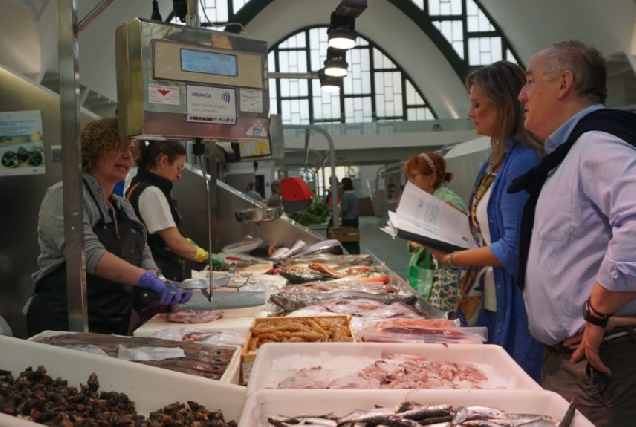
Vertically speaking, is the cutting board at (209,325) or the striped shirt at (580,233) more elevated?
the striped shirt at (580,233)

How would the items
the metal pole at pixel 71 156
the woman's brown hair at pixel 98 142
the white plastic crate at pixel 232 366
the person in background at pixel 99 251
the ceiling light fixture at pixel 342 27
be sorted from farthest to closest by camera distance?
the ceiling light fixture at pixel 342 27 < the woman's brown hair at pixel 98 142 < the person in background at pixel 99 251 < the metal pole at pixel 71 156 < the white plastic crate at pixel 232 366

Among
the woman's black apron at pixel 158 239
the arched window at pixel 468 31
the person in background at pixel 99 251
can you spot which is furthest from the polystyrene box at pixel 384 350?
the arched window at pixel 468 31

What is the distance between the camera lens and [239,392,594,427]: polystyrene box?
1.28m

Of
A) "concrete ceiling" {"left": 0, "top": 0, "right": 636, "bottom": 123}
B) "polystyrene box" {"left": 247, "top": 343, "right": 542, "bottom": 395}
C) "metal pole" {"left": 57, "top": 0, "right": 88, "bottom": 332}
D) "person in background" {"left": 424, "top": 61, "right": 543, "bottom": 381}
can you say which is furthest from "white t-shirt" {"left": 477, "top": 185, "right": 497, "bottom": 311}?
"concrete ceiling" {"left": 0, "top": 0, "right": 636, "bottom": 123}

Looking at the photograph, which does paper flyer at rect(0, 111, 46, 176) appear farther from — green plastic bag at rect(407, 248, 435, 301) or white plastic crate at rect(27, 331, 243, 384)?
green plastic bag at rect(407, 248, 435, 301)

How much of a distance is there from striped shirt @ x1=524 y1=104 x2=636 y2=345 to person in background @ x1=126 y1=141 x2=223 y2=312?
2.47 metres

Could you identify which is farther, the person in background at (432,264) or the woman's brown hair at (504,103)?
the person in background at (432,264)

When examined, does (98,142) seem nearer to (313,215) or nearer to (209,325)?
(209,325)

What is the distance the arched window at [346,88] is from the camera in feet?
123

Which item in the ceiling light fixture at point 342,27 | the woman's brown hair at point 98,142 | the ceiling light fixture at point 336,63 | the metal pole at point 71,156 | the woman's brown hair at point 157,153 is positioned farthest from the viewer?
the ceiling light fixture at point 336,63

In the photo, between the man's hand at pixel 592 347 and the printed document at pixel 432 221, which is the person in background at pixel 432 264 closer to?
the printed document at pixel 432 221

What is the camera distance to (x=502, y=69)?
8.36 ft

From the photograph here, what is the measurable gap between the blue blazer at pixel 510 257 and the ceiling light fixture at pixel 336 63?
4370mm

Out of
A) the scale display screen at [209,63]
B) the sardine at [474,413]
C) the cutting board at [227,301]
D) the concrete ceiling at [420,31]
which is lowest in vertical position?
the cutting board at [227,301]
